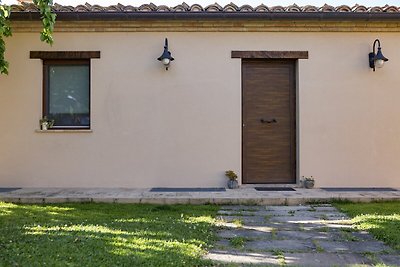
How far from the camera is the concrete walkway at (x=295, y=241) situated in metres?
3.69

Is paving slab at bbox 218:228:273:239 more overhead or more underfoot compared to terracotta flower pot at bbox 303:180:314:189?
more underfoot

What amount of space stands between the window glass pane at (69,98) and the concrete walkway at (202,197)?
1.60 metres

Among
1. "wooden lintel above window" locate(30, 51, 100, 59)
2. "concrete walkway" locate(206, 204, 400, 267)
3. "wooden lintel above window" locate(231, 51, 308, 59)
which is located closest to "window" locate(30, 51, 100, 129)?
"wooden lintel above window" locate(30, 51, 100, 59)

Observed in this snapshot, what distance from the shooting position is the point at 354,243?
4258 mm

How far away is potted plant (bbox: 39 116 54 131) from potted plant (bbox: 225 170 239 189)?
3586 mm

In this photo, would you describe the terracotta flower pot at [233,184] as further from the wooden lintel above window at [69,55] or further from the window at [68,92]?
the wooden lintel above window at [69,55]

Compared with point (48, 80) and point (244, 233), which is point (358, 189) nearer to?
point (244, 233)

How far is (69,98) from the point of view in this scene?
777cm

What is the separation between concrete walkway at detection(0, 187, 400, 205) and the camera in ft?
20.9

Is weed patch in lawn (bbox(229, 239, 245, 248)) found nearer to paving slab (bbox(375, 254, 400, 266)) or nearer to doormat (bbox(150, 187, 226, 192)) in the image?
paving slab (bbox(375, 254, 400, 266))

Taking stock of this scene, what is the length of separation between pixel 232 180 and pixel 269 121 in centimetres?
143

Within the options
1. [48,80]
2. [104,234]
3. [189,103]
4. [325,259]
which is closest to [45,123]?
[48,80]

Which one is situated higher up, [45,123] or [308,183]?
[45,123]

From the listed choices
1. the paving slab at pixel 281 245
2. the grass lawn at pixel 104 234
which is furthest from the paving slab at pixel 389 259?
the grass lawn at pixel 104 234
